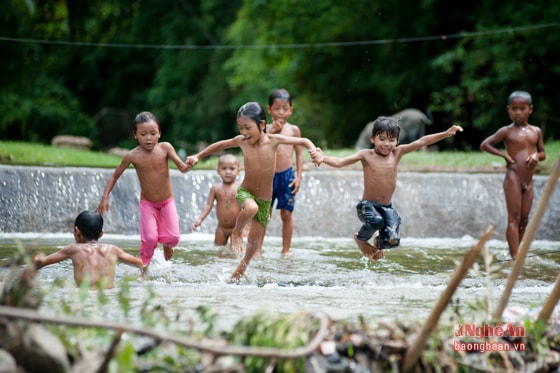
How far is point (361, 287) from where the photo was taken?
19.6ft

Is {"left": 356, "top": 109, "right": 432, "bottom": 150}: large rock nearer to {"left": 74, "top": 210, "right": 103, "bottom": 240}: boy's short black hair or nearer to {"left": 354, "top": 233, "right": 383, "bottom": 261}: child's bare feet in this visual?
{"left": 354, "top": 233, "right": 383, "bottom": 261}: child's bare feet

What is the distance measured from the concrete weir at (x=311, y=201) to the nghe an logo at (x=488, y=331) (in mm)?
6099

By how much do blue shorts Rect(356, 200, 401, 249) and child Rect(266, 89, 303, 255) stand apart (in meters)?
1.22

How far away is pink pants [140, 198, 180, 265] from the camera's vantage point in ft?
23.2

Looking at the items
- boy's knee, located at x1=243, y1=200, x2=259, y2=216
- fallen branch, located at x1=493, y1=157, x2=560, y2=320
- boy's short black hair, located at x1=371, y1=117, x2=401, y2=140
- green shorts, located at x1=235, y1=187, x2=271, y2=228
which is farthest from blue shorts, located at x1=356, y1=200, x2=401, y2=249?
fallen branch, located at x1=493, y1=157, x2=560, y2=320

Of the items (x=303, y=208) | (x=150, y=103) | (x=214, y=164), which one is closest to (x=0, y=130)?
(x=150, y=103)

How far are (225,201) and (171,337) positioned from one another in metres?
5.38

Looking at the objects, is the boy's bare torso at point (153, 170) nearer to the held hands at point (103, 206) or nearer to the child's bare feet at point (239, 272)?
the held hands at point (103, 206)

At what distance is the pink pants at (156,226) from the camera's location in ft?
23.2

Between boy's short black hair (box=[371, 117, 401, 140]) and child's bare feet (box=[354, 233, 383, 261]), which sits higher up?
boy's short black hair (box=[371, 117, 401, 140])

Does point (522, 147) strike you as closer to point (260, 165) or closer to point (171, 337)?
point (260, 165)

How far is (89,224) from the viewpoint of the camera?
5805 millimetres

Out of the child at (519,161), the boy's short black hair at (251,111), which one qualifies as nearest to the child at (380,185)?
the boy's short black hair at (251,111)

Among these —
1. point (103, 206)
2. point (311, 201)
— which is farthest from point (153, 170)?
point (311, 201)
